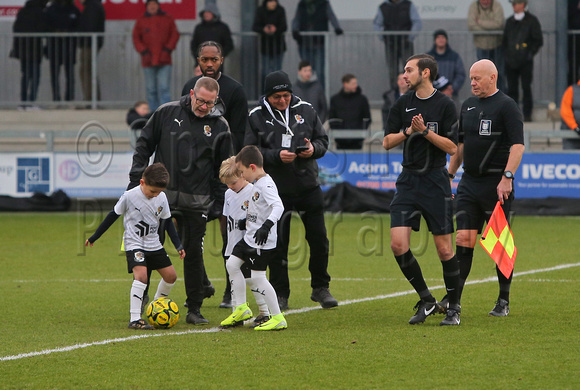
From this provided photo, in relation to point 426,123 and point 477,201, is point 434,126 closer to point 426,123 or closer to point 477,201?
point 426,123

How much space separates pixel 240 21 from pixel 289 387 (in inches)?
749

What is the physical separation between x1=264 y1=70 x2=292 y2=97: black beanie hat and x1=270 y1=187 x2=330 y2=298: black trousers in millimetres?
1058

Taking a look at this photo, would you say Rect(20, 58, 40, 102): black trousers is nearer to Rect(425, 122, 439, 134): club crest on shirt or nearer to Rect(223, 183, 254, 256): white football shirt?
Rect(223, 183, 254, 256): white football shirt

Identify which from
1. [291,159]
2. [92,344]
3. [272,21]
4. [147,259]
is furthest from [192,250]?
[272,21]

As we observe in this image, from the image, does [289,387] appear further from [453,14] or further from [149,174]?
[453,14]

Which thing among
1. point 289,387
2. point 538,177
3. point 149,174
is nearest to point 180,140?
point 149,174

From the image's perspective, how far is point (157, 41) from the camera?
846 inches

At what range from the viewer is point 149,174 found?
26.7ft

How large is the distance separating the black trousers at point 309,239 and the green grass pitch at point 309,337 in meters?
0.30

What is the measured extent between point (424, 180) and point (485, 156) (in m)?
0.65

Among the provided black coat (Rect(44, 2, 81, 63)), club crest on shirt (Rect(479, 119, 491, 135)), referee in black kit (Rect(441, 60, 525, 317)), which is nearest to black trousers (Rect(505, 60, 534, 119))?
black coat (Rect(44, 2, 81, 63))

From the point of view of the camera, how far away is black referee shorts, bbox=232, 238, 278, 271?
8102 millimetres

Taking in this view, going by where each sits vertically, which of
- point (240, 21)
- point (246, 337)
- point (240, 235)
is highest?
point (240, 21)

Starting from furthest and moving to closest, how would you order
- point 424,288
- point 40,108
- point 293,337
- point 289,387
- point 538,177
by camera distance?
point 40,108 → point 538,177 → point 424,288 → point 293,337 → point 289,387
